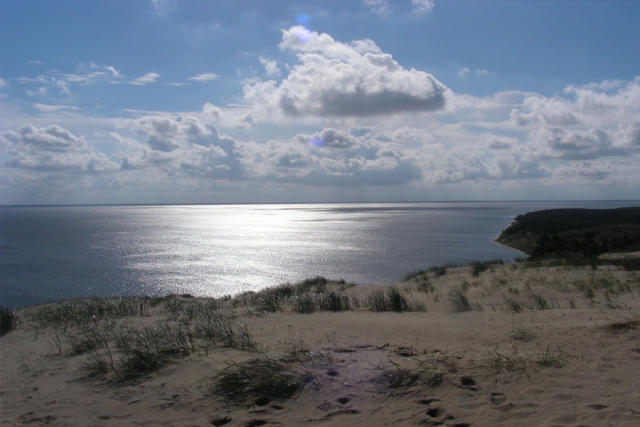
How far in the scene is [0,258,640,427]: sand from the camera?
15.4 ft

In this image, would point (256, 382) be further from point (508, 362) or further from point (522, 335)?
point (522, 335)

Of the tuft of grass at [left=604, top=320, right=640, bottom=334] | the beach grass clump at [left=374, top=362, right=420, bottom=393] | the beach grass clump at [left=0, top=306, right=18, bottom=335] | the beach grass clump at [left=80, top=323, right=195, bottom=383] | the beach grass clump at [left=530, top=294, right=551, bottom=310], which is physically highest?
the tuft of grass at [left=604, top=320, right=640, bottom=334]

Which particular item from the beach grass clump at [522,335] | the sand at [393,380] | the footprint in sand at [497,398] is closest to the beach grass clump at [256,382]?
the sand at [393,380]

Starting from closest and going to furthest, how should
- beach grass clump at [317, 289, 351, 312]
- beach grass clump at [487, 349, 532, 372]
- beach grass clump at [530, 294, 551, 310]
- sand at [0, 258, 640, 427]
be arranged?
sand at [0, 258, 640, 427], beach grass clump at [487, 349, 532, 372], beach grass clump at [530, 294, 551, 310], beach grass clump at [317, 289, 351, 312]

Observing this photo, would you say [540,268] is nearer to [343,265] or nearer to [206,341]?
[206,341]

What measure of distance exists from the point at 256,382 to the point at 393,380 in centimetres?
181

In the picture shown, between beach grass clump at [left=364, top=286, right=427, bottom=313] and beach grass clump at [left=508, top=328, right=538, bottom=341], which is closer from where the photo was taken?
beach grass clump at [left=508, top=328, right=538, bottom=341]

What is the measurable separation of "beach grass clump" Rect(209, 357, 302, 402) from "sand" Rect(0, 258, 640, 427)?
0.35 ft

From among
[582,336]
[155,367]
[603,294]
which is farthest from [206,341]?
[603,294]

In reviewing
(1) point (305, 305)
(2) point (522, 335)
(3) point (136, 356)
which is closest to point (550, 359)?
(2) point (522, 335)

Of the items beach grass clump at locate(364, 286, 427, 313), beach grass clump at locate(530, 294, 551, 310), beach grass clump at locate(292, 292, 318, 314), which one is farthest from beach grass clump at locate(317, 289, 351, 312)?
beach grass clump at locate(530, 294, 551, 310)

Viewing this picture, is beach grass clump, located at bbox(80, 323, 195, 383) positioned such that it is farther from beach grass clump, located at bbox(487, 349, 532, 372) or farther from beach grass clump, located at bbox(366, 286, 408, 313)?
beach grass clump, located at bbox(366, 286, 408, 313)

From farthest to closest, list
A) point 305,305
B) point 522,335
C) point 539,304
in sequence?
1. point 305,305
2. point 539,304
3. point 522,335

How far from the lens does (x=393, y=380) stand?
17.8 feet
